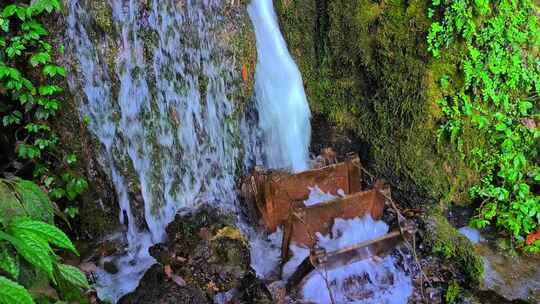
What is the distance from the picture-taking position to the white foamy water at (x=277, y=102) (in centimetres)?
569

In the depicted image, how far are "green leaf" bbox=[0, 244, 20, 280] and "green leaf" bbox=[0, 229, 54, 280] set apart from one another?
34 millimetres

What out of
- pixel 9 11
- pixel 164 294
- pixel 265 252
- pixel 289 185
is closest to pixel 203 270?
pixel 164 294

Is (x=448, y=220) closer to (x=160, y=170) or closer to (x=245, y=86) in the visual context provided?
(x=245, y=86)

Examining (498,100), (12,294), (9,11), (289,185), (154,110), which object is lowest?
(289,185)

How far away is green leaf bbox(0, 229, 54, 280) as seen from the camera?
160 cm

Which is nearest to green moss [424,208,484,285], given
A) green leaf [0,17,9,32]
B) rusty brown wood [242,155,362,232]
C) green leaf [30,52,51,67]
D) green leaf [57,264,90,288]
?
rusty brown wood [242,155,362,232]

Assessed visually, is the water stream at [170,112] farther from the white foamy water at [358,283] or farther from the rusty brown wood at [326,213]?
the white foamy water at [358,283]

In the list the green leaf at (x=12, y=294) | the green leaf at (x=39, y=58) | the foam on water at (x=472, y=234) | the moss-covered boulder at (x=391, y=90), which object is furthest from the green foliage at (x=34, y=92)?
the foam on water at (x=472, y=234)

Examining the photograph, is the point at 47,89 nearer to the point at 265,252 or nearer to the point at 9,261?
the point at 265,252

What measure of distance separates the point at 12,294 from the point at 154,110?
142 inches

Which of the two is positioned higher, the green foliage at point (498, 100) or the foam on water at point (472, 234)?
the green foliage at point (498, 100)

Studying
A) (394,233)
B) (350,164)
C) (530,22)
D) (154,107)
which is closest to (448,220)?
(394,233)

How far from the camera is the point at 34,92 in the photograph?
13.5 feet

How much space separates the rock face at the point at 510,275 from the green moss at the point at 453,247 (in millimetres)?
128
